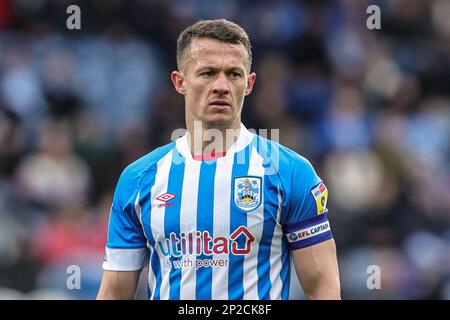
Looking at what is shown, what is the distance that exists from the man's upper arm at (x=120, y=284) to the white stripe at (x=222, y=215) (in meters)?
0.50

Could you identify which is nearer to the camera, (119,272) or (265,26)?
(119,272)

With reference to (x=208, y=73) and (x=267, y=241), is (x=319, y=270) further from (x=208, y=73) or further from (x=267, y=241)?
(x=208, y=73)

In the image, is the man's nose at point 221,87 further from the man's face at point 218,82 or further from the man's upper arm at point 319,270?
the man's upper arm at point 319,270

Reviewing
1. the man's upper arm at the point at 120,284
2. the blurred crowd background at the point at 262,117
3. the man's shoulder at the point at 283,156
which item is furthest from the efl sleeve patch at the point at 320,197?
the blurred crowd background at the point at 262,117

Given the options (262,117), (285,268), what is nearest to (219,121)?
(285,268)

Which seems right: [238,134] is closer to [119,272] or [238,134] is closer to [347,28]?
[119,272]

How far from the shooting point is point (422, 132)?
36.0 ft

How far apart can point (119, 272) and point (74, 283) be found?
370 centimetres

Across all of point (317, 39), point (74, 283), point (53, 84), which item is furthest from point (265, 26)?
point (74, 283)

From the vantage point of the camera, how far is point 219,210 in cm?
455

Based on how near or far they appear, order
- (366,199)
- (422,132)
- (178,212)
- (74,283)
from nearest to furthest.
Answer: (178,212)
(74,283)
(366,199)
(422,132)

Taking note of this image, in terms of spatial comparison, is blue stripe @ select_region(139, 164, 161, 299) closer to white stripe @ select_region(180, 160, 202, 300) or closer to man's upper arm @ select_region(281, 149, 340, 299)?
white stripe @ select_region(180, 160, 202, 300)

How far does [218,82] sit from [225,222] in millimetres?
696

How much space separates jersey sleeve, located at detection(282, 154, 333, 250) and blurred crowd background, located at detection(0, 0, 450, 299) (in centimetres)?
385
